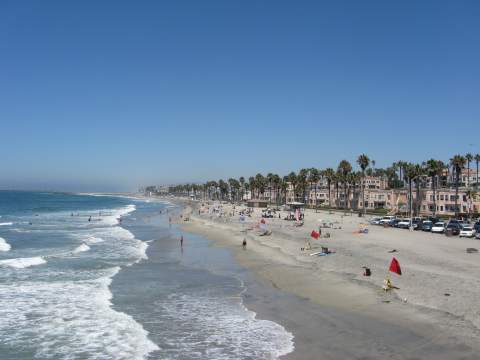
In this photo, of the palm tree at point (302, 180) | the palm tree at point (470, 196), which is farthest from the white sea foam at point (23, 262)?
the palm tree at point (302, 180)

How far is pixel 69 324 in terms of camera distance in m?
18.8

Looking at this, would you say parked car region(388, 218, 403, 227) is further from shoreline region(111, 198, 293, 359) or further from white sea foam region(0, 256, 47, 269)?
white sea foam region(0, 256, 47, 269)

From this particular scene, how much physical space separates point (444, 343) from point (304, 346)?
14.6 feet

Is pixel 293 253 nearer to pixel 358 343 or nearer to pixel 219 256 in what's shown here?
pixel 219 256

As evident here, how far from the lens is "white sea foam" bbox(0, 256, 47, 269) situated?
33.3 m

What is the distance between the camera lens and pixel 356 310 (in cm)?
1941

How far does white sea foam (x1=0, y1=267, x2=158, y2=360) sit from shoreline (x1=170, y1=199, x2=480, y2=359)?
19.7 ft

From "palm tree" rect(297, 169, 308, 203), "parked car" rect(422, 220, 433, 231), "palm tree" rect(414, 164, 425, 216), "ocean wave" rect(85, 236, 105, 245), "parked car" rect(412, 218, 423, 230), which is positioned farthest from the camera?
"palm tree" rect(297, 169, 308, 203)

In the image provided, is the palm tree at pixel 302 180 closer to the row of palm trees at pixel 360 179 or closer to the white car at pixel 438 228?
the row of palm trees at pixel 360 179

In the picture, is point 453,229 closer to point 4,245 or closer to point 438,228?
point 438,228

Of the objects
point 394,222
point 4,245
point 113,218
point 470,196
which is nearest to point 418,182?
point 470,196

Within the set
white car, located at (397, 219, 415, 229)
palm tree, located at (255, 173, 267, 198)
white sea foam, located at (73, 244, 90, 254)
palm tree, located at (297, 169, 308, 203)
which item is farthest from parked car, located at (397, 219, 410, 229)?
palm tree, located at (255, 173, 267, 198)

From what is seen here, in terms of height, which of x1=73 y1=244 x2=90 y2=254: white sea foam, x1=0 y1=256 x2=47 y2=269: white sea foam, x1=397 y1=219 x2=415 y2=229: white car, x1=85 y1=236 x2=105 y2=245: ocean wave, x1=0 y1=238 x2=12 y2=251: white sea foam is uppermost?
x1=397 y1=219 x2=415 y2=229: white car

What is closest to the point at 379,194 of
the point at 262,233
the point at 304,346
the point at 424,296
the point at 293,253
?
the point at 262,233
